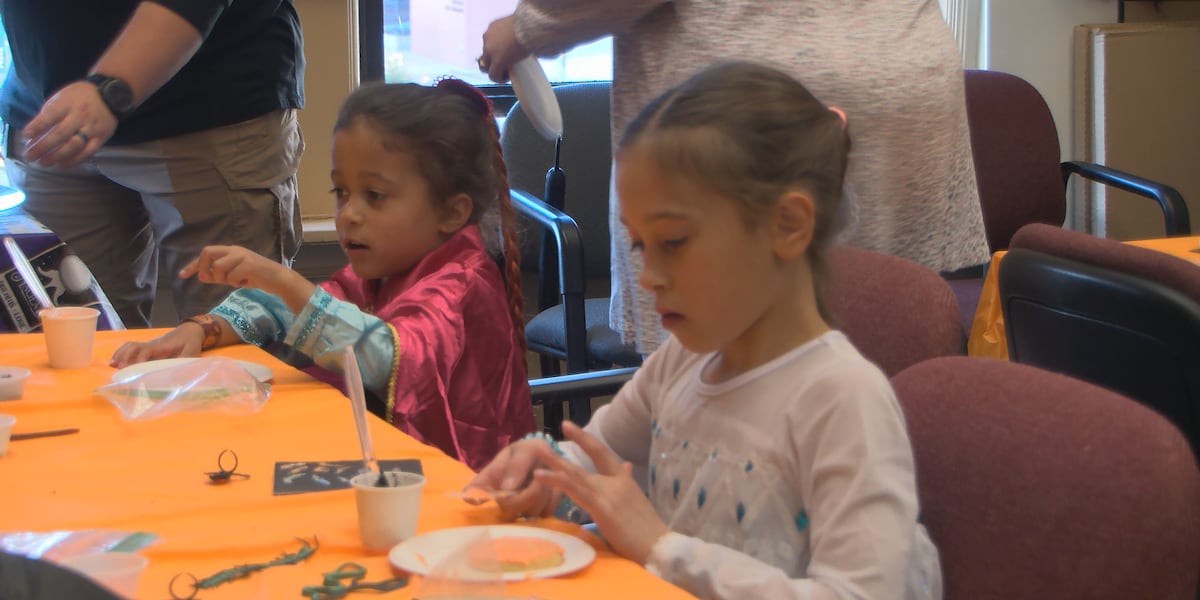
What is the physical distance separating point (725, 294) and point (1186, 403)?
0.85 meters

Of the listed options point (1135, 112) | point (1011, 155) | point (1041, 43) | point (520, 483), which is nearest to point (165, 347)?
point (520, 483)

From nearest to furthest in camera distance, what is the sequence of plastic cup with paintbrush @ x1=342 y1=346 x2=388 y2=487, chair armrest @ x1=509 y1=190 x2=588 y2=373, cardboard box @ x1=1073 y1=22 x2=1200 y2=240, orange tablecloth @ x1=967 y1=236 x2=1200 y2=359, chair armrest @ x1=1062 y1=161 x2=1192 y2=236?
1. plastic cup with paintbrush @ x1=342 y1=346 x2=388 y2=487
2. orange tablecloth @ x1=967 y1=236 x2=1200 y2=359
3. chair armrest @ x1=509 y1=190 x2=588 y2=373
4. chair armrest @ x1=1062 y1=161 x2=1192 y2=236
5. cardboard box @ x1=1073 y1=22 x2=1200 y2=240

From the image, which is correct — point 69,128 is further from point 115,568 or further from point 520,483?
point 115,568

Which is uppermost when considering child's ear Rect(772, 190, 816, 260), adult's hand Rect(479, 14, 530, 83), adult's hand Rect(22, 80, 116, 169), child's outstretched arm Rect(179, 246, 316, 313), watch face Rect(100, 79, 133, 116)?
adult's hand Rect(479, 14, 530, 83)

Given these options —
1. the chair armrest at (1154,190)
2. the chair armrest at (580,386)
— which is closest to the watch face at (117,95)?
the chair armrest at (580,386)

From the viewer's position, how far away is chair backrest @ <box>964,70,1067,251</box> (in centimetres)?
374

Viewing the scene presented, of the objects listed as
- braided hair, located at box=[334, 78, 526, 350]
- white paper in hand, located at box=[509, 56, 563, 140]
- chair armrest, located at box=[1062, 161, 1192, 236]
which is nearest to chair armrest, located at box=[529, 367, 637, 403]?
braided hair, located at box=[334, 78, 526, 350]

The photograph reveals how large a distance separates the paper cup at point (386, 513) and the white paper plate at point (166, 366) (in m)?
0.66

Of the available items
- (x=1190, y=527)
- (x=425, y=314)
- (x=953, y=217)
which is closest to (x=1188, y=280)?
(x=953, y=217)

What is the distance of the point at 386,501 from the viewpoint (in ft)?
3.20

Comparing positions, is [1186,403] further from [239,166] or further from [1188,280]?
[239,166]

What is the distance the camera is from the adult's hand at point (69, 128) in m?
1.92

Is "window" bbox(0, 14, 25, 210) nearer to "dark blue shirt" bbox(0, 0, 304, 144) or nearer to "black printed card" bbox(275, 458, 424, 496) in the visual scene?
"dark blue shirt" bbox(0, 0, 304, 144)

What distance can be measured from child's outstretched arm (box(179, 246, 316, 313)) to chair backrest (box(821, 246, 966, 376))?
0.71 meters
